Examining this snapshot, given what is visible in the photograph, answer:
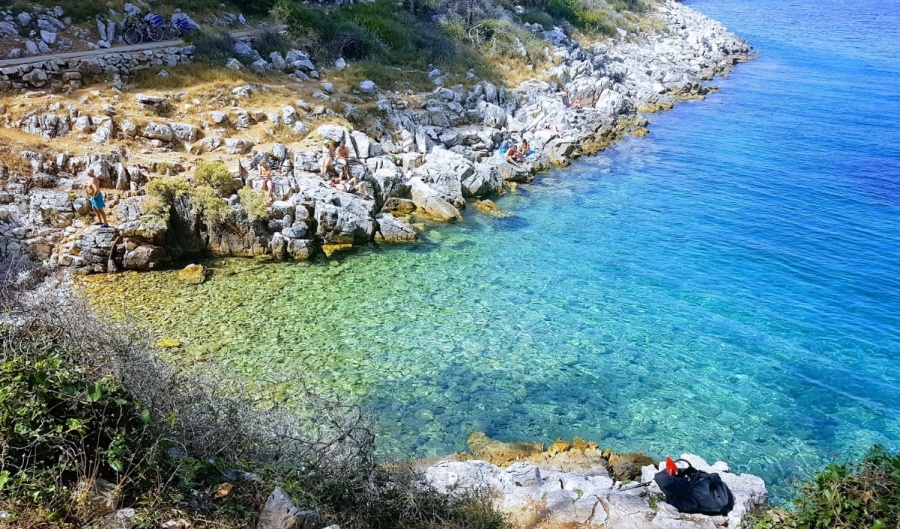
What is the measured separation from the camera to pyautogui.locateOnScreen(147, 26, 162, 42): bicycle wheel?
82.9 ft

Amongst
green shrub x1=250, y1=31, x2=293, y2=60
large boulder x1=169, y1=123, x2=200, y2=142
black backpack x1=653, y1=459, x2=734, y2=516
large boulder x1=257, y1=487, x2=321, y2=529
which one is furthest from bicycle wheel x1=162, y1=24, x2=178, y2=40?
black backpack x1=653, y1=459, x2=734, y2=516

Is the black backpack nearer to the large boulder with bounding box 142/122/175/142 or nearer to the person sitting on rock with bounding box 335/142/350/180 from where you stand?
the person sitting on rock with bounding box 335/142/350/180

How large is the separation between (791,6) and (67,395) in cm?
11542

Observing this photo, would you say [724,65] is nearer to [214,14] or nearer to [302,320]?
[214,14]

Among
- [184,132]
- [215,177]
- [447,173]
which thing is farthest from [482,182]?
[184,132]

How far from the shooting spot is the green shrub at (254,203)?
1834 cm

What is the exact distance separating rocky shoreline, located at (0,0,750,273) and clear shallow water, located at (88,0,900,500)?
1.13 metres

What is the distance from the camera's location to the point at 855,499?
6938 millimetres

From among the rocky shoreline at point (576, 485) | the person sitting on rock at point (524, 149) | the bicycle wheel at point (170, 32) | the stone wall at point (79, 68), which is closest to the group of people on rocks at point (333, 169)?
the stone wall at point (79, 68)

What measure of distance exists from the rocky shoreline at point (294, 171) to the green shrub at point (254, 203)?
134mm

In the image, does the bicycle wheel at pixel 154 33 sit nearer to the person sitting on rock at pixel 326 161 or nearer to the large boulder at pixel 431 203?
the person sitting on rock at pixel 326 161

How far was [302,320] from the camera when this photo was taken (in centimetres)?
1554

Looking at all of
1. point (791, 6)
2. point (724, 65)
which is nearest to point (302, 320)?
point (724, 65)

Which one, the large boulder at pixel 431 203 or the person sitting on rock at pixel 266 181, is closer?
the person sitting on rock at pixel 266 181
